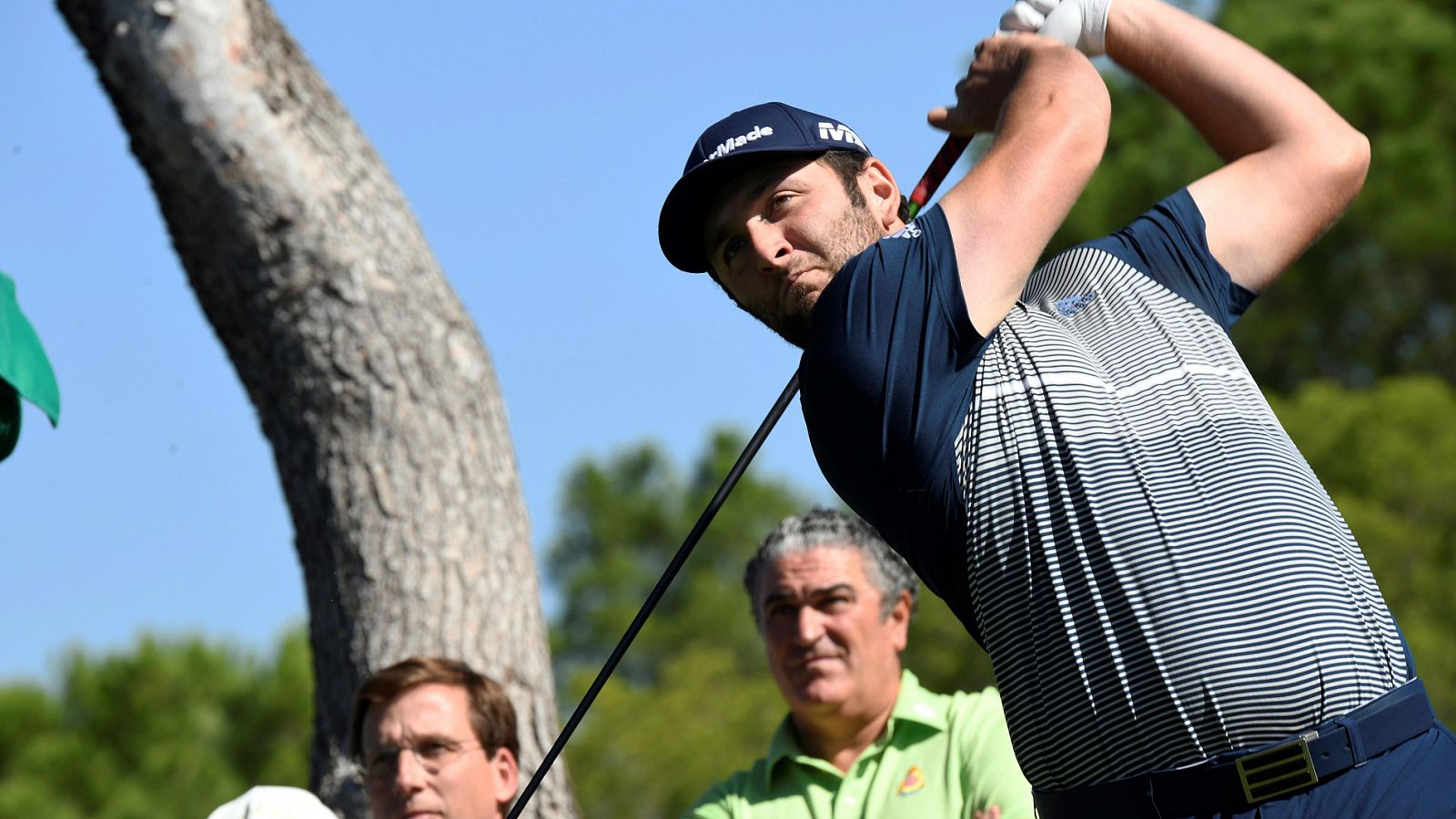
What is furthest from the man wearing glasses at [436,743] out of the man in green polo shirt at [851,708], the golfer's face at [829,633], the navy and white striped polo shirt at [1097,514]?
the navy and white striped polo shirt at [1097,514]

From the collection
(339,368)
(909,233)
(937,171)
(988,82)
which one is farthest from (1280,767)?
(339,368)

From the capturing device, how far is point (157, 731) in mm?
17688

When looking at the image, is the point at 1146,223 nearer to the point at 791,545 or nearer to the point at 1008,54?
the point at 1008,54

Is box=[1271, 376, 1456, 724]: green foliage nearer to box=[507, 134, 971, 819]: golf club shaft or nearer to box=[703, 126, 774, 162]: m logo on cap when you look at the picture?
box=[507, 134, 971, 819]: golf club shaft

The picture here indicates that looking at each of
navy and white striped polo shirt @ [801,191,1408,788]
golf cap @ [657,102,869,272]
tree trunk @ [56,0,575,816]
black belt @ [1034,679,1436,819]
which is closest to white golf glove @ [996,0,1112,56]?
golf cap @ [657,102,869,272]

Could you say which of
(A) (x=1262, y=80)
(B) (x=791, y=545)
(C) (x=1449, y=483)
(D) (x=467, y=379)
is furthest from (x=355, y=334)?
(C) (x=1449, y=483)

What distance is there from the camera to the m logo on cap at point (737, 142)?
2.24 m

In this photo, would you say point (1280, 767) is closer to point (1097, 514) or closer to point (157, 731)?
point (1097, 514)

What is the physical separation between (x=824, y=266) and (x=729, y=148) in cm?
20

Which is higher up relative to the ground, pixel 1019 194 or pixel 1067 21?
pixel 1067 21

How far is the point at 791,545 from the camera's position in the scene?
407 cm

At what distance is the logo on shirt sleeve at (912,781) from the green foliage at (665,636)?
352 inches

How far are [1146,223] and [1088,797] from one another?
846 millimetres

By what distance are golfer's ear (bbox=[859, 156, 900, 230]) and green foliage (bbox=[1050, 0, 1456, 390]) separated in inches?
569
